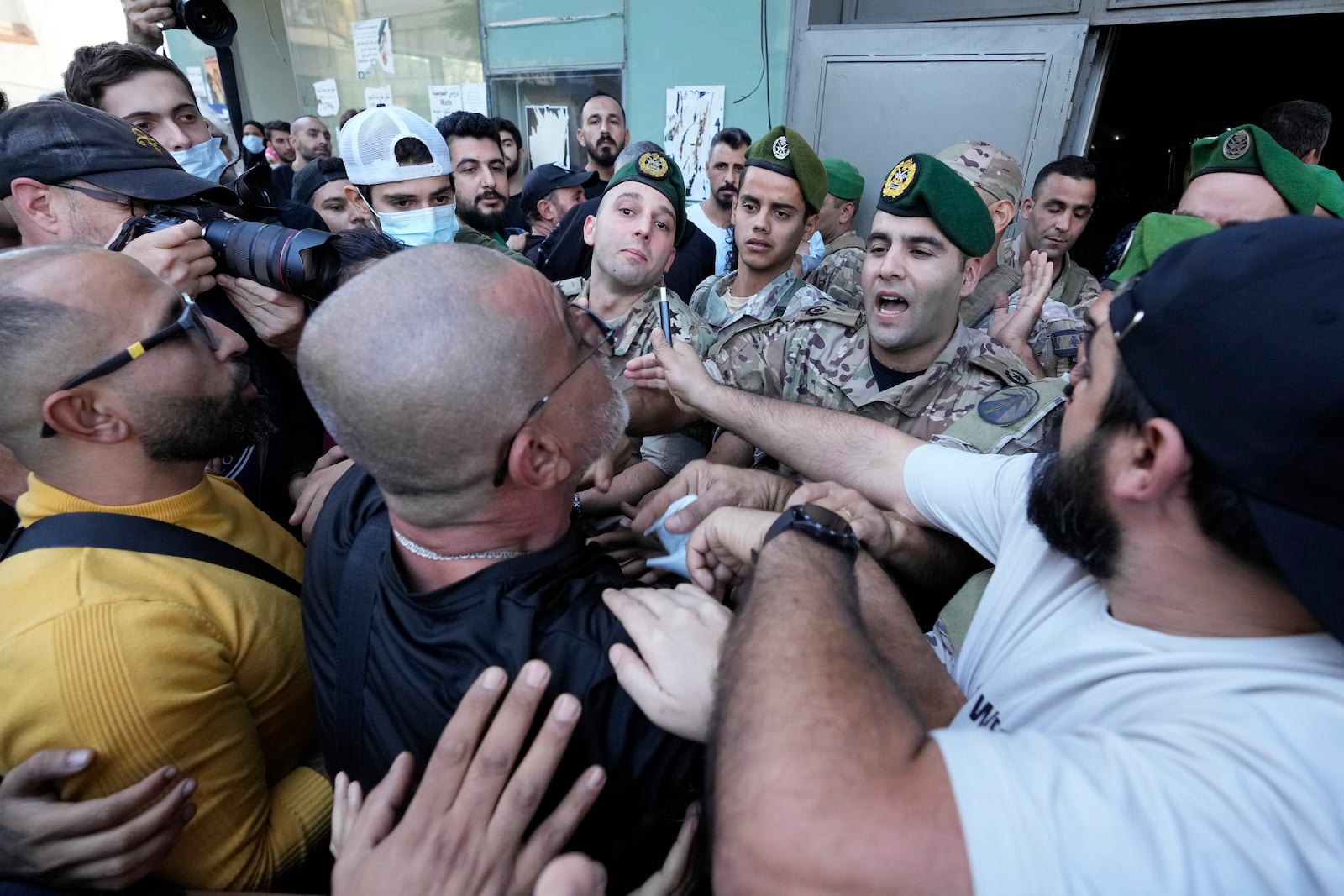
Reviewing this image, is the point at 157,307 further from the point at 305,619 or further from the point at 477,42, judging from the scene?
the point at 477,42

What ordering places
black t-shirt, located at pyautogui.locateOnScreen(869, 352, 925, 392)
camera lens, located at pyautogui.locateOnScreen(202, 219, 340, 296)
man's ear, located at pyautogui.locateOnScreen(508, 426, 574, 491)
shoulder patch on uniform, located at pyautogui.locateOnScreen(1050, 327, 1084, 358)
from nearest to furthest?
man's ear, located at pyautogui.locateOnScreen(508, 426, 574, 491)
camera lens, located at pyautogui.locateOnScreen(202, 219, 340, 296)
black t-shirt, located at pyautogui.locateOnScreen(869, 352, 925, 392)
shoulder patch on uniform, located at pyautogui.locateOnScreen(1050, 327, 1084, 358)

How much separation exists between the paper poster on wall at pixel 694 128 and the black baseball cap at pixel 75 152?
475 centimetres

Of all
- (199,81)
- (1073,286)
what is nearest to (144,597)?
(1073,286)

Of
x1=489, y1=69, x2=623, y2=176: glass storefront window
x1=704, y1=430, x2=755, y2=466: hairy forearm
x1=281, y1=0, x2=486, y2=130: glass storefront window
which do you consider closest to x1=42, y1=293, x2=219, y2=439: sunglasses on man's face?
x1=704, y1=430, x2=755, y2=466: hairy forearm

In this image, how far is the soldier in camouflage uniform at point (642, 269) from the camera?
2939 millimetres

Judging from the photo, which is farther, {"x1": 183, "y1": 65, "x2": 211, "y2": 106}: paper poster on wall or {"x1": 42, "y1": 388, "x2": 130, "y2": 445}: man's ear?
{"x1": 183, "y1": 65, "x2": 211, "y2": 106}: paper poster on wall

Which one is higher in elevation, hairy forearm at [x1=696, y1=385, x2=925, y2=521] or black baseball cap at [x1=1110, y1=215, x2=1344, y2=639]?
black baseball cap at [x1=1110, y1=215, x2=1344, y2=639]

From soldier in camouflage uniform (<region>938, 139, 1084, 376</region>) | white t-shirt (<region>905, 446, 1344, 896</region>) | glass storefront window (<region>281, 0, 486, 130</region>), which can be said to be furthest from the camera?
glass storefront window (<region>281, 0, 486, 130</region>)

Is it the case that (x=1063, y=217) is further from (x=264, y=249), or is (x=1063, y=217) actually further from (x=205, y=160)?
(x=205, y=160)

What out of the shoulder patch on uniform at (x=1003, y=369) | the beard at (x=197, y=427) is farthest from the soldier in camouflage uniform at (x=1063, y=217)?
the beard at (x=197, y=427)

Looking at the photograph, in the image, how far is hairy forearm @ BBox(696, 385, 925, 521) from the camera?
76.0 inches

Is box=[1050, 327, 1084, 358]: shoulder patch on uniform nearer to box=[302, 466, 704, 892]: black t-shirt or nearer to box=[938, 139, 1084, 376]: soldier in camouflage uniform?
box=[938, 139, 1084, 376]: soldier in camouflage uniform

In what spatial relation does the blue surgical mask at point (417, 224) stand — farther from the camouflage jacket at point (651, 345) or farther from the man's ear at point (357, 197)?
the camouflage jacket at point (651, 345)

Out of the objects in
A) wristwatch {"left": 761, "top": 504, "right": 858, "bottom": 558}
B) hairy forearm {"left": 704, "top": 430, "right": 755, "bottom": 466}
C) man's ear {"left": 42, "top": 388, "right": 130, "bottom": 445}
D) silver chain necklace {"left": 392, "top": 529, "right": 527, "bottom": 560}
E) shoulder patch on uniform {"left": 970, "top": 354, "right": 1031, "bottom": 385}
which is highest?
man's ear {"left": 42, "top": 388, "right": 130, "bottom": 445}
